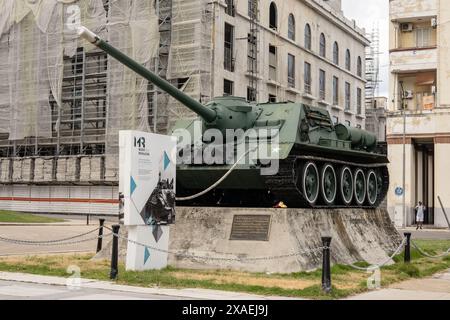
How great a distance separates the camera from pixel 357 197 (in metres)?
18.8

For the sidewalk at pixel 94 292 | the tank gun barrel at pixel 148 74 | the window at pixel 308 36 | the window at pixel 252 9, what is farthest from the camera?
the window at pixel 308 36

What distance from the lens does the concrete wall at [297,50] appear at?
44.9m

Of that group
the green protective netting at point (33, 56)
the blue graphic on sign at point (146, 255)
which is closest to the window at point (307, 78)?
the green protective netting at point (33, 56)

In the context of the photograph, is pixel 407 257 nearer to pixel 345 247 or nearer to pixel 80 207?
pixel 345 247

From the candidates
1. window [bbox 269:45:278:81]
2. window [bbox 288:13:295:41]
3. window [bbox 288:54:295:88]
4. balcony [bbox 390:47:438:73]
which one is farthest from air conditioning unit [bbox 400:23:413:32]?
window [bbox 288:13:295:41]

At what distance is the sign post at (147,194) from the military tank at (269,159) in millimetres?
1689

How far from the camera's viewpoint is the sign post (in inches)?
502

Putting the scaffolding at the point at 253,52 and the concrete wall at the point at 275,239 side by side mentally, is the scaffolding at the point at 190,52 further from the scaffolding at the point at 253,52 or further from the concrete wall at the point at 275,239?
the concrete wall at the point at 275,239

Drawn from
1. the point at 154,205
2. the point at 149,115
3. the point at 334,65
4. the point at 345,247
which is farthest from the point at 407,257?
the point at 334,65

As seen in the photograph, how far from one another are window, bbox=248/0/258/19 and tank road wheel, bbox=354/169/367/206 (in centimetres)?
2984

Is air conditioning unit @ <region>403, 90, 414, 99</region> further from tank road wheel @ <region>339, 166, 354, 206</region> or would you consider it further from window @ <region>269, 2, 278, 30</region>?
tank road wheel @ <region>339, 166, 354, 206</region>

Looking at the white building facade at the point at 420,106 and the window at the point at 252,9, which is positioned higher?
the window at the point at 252,9

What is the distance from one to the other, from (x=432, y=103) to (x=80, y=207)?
22647 millimetres
